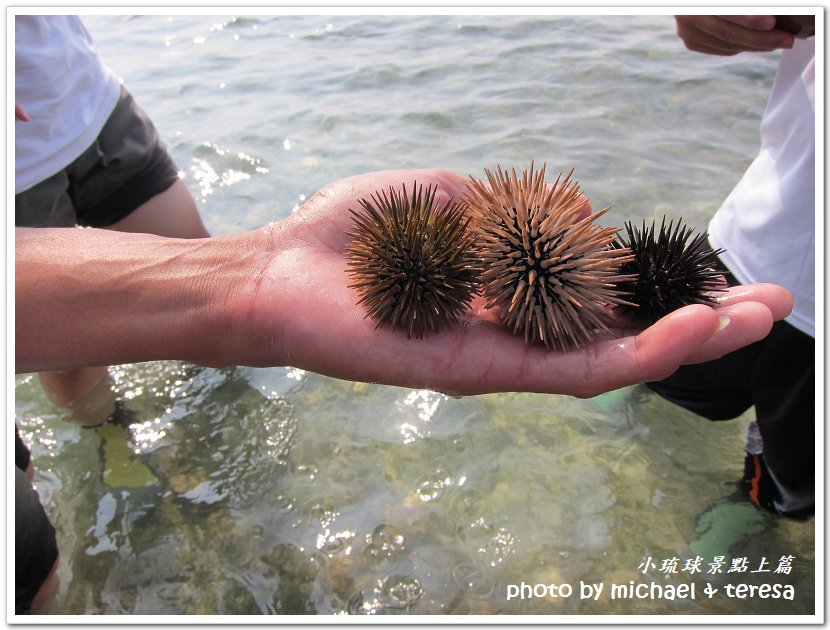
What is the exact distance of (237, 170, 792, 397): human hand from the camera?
2.55 meters

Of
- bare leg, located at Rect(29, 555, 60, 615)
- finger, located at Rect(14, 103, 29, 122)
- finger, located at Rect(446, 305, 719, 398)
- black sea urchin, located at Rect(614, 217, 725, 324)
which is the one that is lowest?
bare leg, located at Rect(29, 555, 60, 615)

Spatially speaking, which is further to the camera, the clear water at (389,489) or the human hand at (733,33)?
the clear water at (389,489)

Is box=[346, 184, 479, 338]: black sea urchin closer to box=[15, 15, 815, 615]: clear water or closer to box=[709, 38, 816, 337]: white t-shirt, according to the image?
box=[709, 38, 816, 337]: white t-shirt

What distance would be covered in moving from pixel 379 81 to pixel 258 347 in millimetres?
8028

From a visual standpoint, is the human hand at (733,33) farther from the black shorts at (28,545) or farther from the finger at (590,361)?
the black shorts at (28,545)

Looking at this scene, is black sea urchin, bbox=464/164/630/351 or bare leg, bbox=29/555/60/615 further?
bare leg, bbox=29/555/60/615

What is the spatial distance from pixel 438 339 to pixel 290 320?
678 millimetres

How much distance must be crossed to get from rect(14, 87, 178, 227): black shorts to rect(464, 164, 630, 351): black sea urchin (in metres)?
2.92

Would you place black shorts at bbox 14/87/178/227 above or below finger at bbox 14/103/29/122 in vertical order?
below

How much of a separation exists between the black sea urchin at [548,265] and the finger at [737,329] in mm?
389

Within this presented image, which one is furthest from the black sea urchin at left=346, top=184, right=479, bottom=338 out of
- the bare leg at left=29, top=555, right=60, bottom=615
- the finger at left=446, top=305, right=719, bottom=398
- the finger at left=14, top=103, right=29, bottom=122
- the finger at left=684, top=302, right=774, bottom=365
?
the bare leg at left=29, top=555, right=60, bottom=615

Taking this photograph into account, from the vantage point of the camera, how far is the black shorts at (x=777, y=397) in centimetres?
352

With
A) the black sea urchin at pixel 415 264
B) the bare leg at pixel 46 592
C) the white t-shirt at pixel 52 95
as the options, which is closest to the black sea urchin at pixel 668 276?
the black sea urchin at pixel 415 264

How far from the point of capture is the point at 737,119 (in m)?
8.63
